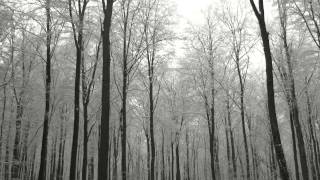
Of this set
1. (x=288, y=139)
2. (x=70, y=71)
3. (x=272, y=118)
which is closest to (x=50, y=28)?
(x=70, y=71)

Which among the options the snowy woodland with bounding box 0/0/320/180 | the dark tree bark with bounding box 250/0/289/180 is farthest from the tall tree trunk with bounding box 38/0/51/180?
the dark tree bark with bounding box 250/0/289/180

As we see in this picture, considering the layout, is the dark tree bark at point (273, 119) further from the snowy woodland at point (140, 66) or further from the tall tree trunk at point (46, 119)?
the tall tree trunk at point (46, 119)

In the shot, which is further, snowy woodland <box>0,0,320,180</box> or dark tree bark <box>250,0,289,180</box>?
snowy woodland <box>0,0,320,180</box>

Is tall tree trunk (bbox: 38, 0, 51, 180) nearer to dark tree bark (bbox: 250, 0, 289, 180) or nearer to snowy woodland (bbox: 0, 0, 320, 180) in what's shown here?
snowy woodland (bbox: 0, 0, 320, 180)

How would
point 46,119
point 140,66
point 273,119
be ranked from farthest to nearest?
point 140,66, point 46,119, point 273,119

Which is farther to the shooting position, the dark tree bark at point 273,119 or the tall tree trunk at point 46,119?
the tall tree trunk at point 46,119

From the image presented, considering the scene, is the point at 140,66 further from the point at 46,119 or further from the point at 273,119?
the point at 273,119

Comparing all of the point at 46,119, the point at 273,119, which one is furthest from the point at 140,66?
the point at 273,119

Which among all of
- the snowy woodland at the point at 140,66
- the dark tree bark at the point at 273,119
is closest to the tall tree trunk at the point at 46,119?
the snowy woodland at the point at 140,66

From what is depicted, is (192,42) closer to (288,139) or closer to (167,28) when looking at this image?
(167,28)

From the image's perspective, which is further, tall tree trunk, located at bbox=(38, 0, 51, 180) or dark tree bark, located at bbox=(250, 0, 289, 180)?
tall tree trunk, located at bbox=(38, 0, 51, 180)

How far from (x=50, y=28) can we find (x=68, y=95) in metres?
7.01

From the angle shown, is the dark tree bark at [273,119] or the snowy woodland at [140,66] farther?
the snowy woodland at [140,66]

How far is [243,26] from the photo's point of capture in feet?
63.6
